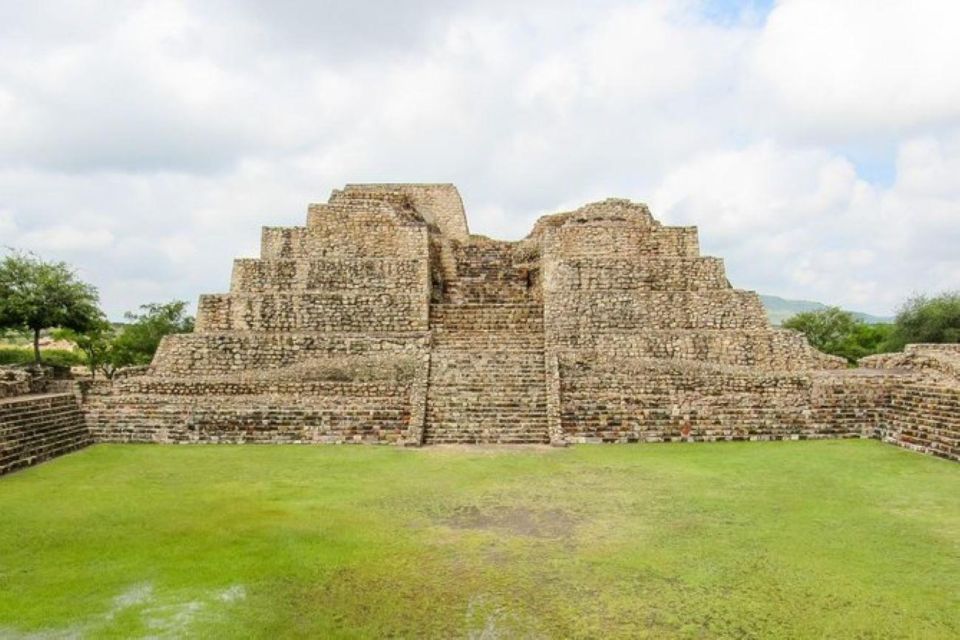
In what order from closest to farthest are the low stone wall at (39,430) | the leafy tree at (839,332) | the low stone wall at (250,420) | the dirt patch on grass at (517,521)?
1. the dirt patch on grass at (517,521)
2. the low stone wall at (39,430)
3. the low stone wall at (250,420)
4. the leafy tree at (839,332)

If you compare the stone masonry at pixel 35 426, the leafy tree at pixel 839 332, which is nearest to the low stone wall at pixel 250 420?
the stone masonry at pixel 35 426

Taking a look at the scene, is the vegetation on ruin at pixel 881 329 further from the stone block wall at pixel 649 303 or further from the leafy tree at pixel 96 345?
the leafy tree at pixel 96 345

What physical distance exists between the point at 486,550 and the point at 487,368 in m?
7.60

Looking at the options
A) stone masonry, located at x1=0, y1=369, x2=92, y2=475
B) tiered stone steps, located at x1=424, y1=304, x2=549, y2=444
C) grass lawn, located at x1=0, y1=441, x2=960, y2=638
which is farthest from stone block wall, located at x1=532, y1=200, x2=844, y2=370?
stone masonry, located at x1=0, y1=369, x2=92, y2=475

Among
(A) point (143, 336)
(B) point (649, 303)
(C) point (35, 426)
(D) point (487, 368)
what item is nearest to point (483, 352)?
(D) point (487, 368)

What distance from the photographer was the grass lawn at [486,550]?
4273 millimetres

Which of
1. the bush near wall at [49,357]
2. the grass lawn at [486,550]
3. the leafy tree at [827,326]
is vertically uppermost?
the leafy tree at [827,326]

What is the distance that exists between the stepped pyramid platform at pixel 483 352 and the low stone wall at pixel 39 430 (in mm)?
461

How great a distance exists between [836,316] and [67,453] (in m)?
39.7

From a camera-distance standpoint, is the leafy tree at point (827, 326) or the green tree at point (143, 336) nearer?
the green tree at point (143, 336)

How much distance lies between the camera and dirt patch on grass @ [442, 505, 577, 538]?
612 cm

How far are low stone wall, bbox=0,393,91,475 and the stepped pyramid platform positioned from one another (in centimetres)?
46

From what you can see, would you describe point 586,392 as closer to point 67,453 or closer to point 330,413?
point 330,413

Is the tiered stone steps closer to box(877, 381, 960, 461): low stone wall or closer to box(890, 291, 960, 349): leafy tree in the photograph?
box(877, 381, 960, 461): low stone wall
